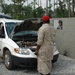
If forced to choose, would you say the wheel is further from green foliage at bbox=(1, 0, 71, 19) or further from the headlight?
green foliage at bbox=(1, 0, 71, 19)

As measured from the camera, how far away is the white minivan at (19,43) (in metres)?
7.46

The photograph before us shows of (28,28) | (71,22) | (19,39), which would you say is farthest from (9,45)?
(71,22)

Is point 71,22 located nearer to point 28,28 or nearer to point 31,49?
point 28,28

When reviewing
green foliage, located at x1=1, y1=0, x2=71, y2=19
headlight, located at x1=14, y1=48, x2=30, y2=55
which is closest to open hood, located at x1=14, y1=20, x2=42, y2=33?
headlight, located at x1=14, y1=48, x2=30, y2=55

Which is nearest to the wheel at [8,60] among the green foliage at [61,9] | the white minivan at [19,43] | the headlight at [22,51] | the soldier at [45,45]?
the white minivan at [19,43]

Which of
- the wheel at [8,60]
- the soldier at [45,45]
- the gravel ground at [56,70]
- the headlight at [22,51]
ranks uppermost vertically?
the soldier at [45,45]

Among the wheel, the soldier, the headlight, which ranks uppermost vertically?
the soldier

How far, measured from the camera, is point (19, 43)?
7.80m

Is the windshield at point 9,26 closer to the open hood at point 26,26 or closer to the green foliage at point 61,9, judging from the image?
the open hood at point 26,26

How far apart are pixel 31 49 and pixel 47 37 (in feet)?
5.71

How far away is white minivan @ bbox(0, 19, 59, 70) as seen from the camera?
7461 mm

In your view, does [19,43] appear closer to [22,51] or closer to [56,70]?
[22,51]

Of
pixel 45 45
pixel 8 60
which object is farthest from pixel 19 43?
pixel 45 45

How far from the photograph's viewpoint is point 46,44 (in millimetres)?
5906
